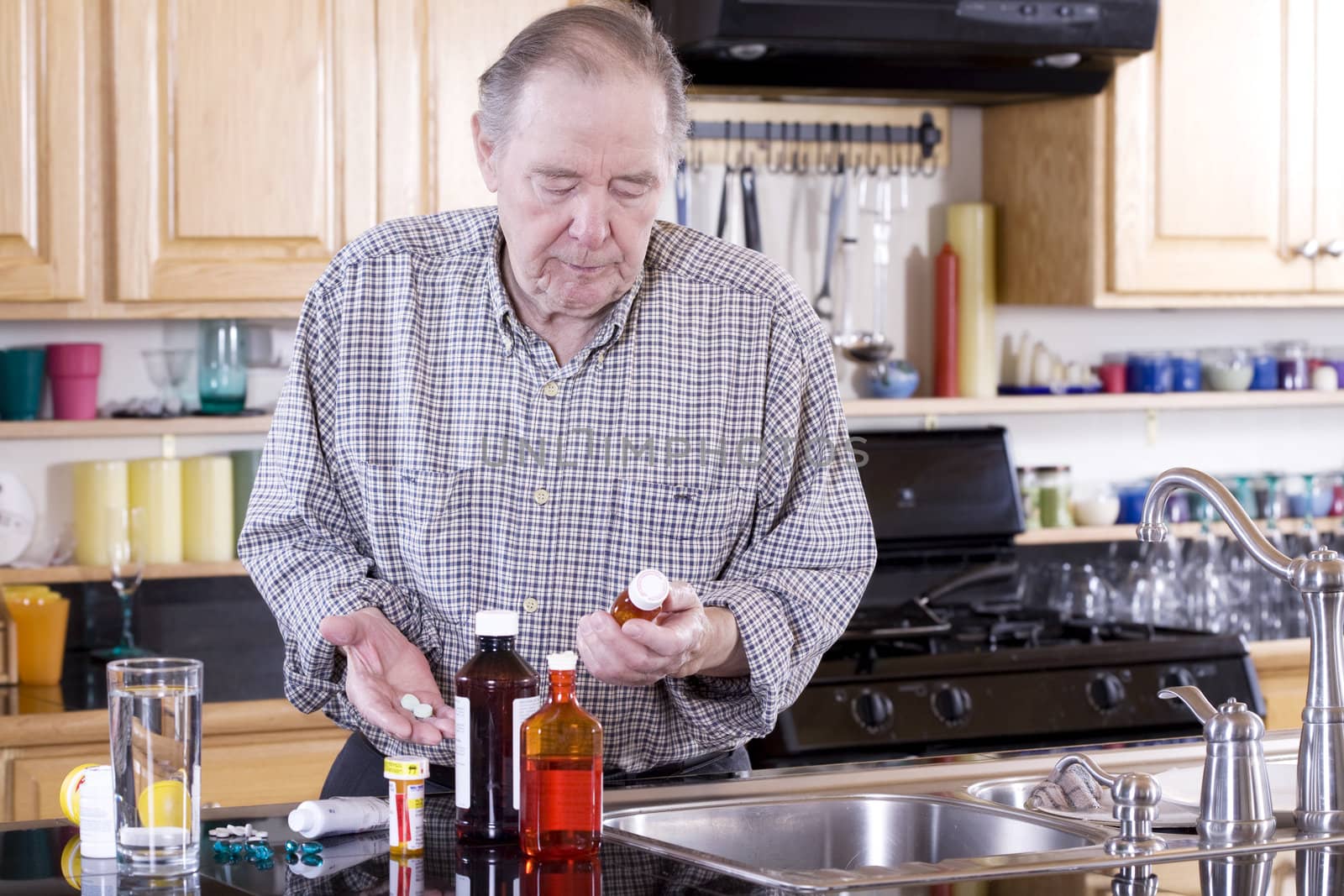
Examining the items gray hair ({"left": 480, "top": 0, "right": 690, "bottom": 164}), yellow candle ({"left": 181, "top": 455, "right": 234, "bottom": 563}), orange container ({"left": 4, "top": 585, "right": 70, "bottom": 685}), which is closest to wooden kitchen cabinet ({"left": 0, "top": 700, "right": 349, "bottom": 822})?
orange container ({"left": 4, "top": 585, "right": 70, "bottom": 685})

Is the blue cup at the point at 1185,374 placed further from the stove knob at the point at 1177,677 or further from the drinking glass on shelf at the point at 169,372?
the drinking glass on shelf at the point at 169,372

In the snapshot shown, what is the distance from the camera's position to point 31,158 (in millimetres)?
2820

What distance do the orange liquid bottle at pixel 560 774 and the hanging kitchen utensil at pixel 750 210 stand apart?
2.26 meters

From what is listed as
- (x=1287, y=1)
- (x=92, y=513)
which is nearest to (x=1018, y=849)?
(x=92, y=513)

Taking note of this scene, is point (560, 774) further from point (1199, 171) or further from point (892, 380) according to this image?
point (1199, 171)

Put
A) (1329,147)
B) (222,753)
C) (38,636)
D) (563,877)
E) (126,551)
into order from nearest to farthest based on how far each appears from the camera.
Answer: (563,877)
(222,753)
(38,636)
(126,551)
(1329,147)

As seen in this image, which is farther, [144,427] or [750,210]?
[750,210]

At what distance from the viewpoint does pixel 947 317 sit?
142 inches

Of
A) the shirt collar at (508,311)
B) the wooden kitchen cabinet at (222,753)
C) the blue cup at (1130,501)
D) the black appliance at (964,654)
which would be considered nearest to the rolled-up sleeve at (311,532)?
the shirt collar at (508,311)

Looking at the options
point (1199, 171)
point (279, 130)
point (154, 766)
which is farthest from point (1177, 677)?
point (154, 766)

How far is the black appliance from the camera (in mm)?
→ 2840

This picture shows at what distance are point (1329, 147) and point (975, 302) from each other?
804 millimetres

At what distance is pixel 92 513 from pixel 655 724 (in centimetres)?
178

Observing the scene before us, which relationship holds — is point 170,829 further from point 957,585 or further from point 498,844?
point 957,585
